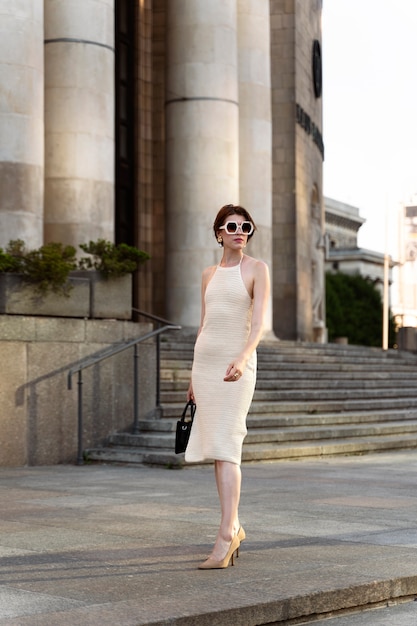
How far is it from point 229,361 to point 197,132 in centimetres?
1914

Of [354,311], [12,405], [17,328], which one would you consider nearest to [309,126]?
[17,328]

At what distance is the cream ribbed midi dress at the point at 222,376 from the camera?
7.28 m

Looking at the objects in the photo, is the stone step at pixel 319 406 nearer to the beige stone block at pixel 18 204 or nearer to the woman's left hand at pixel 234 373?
the beige stone block at pixel 18 204

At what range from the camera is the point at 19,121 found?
19.5 meters

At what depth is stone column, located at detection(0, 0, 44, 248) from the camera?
63.3 ft

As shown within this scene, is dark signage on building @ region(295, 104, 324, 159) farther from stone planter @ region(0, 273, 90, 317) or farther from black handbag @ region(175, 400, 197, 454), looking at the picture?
black handbag @ region(175, 400, 197, 454)

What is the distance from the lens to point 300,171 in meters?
35.6

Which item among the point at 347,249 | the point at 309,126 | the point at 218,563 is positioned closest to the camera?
the point at 218,563

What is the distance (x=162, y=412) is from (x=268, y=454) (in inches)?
86.3

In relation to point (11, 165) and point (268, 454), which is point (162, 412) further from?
point (11, 165)

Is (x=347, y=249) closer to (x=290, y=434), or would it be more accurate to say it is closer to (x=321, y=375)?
(x=321, y=375)

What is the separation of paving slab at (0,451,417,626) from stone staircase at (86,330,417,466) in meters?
2.64

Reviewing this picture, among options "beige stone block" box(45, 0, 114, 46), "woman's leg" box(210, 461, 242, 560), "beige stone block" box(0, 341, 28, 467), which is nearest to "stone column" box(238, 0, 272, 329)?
"beige stone block" box(45, 0, 114, 46)

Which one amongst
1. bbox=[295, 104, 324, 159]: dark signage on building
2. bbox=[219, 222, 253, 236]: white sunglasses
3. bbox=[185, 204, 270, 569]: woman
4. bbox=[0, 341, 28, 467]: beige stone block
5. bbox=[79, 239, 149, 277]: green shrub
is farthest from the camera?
bbox=[295, 104, 324, 159]: dark signage on building
